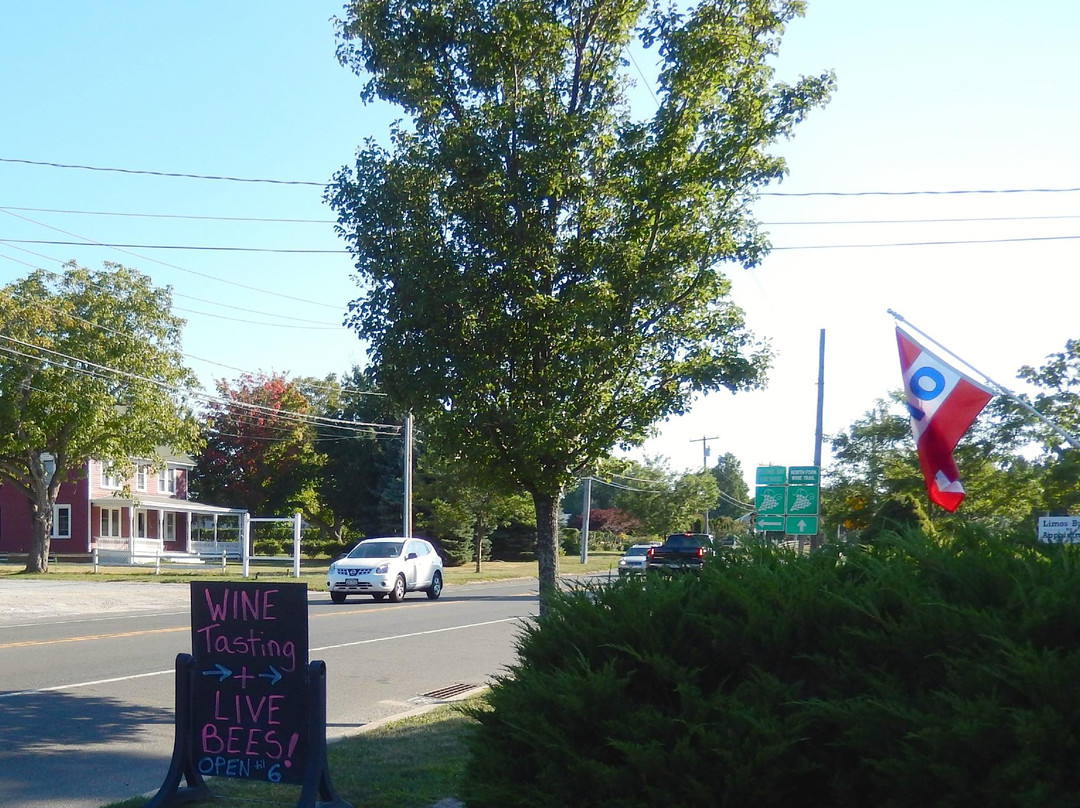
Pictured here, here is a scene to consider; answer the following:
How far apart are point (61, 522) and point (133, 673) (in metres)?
48.1

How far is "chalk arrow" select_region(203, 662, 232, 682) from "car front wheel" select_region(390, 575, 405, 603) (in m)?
20.8

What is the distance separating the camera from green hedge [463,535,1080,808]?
357 cm

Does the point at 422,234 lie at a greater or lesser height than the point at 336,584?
greater

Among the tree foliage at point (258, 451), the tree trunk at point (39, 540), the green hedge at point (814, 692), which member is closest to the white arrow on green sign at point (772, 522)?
the green hedge at point (814, 692)

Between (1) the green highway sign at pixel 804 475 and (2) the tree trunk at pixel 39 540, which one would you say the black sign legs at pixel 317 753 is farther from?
(2) the tree trunk at pixel 39 540

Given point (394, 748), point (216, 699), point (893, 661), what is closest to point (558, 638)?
point (893, 661)

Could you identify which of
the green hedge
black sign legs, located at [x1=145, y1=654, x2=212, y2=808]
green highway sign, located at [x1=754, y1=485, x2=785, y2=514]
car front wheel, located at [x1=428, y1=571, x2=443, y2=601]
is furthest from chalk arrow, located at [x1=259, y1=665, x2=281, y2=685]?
car front wheel, located at [x1=428, y1=571, x2=443, y2=601]

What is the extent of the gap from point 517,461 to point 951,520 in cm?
571

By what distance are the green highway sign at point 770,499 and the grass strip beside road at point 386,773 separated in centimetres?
1749

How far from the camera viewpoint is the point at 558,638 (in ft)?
15.2

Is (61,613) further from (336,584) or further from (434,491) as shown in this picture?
(434,491)

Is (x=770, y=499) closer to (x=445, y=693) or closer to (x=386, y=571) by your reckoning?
(x=386, y=571)

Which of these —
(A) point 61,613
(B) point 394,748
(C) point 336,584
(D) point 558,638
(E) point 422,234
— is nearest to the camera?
(D) point 558,638

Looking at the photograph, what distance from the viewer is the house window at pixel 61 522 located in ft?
185
